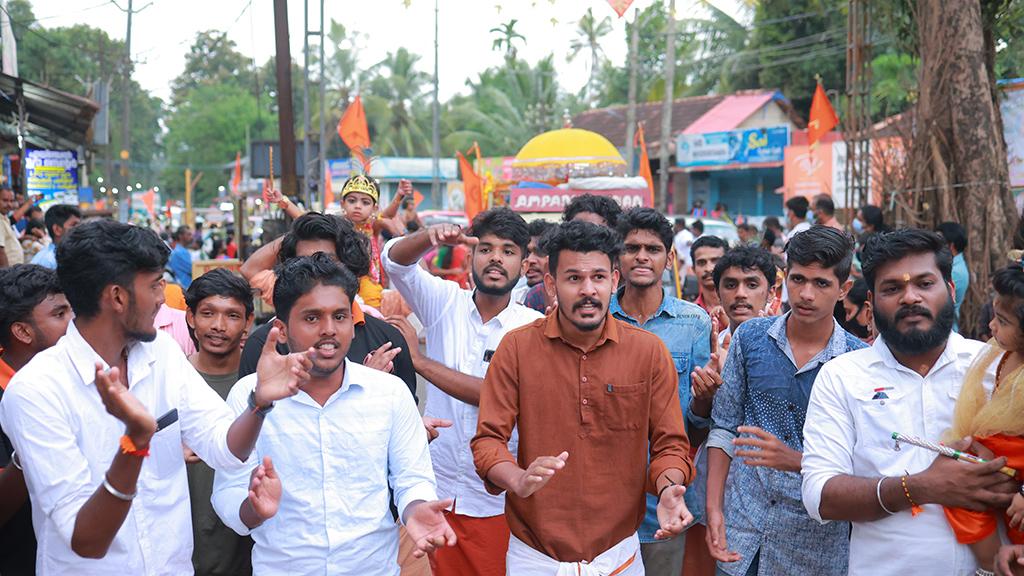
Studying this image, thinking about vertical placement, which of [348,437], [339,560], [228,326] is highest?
[228,326]

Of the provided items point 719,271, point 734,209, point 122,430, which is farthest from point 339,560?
point 734,209

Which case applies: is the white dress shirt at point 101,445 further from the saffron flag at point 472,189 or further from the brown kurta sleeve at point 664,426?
the saffron flag at point 472,189

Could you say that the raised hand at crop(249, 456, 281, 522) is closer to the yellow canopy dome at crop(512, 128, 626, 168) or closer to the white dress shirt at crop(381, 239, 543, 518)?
the white dress shirt at crop(381, 239, 543, 518)

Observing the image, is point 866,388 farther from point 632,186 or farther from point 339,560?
point 632,186

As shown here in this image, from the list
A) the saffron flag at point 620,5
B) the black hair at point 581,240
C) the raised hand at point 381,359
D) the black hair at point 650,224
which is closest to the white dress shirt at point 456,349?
the black hair at point 650,224

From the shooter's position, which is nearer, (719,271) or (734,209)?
(719,271)

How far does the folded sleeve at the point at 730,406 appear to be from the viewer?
3521 mm

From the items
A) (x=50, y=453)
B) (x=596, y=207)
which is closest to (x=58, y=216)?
(x=596, y=207)

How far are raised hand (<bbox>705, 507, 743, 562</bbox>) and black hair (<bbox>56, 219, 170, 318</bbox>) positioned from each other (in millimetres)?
2080

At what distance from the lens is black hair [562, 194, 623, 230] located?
524 centimetres

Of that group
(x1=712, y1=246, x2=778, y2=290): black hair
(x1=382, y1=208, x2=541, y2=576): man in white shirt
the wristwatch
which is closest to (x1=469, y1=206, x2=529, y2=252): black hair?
(x1=382, y1=208, x2=541, y2=576): man in white shirt

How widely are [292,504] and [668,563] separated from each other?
5.77 ft

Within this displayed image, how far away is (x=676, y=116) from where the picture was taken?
32.7 m

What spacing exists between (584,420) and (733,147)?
83.9ft
